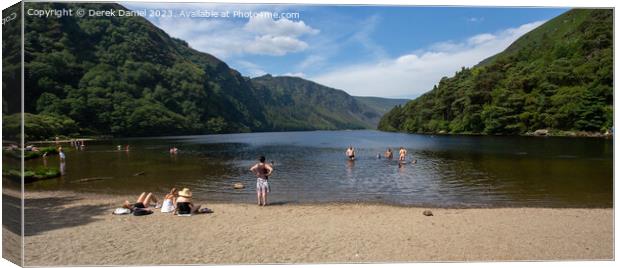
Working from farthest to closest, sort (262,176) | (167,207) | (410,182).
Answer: (410,182)
(262,176)
(167,207)

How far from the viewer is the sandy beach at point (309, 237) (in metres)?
8.93

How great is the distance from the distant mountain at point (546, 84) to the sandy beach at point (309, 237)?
4412 millimetres

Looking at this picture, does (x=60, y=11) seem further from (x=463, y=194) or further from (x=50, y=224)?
(x=463, y=194)

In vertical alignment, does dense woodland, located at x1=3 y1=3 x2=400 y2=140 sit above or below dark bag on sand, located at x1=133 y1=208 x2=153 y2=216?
above

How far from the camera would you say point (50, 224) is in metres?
11.3

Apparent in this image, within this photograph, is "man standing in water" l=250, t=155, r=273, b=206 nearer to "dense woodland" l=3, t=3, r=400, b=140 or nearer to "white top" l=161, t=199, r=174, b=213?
"white top" l=161, t=199, r=174, b=213

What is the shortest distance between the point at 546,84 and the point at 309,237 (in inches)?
1491

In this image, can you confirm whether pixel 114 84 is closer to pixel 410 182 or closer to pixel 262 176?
pixel 410 182

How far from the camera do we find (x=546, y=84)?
39375mm

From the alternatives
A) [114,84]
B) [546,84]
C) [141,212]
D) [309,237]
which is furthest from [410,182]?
[114,84]

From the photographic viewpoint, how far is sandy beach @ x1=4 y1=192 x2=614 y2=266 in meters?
8.93

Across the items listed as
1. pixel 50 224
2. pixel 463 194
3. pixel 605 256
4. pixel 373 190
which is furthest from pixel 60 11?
pixel 463 194

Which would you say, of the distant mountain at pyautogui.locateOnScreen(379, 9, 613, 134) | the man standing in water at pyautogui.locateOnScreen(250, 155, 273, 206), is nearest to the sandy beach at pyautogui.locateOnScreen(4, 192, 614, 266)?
the man standing in water at pyautogui.locateOnScreen(250, 155, 273, 206)

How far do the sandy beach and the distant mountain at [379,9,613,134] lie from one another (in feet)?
14.5
